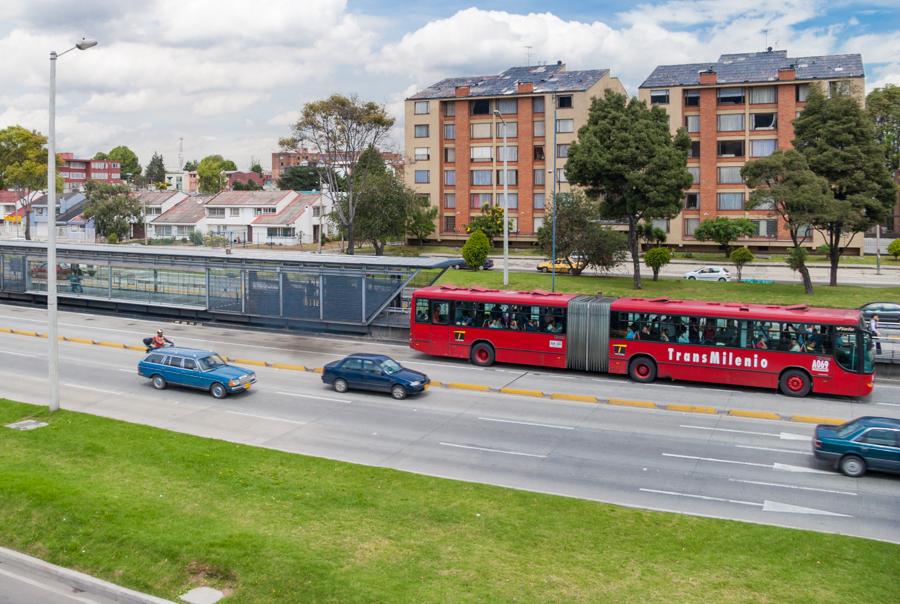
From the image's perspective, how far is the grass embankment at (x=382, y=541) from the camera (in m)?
11.8

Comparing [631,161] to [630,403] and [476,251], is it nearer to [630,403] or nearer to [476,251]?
[476,251]

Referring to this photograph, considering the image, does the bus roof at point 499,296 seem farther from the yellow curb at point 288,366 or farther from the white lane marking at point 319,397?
the white lane marking at point 319,397

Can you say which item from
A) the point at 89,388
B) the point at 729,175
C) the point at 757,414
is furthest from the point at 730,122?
the point at 89,388

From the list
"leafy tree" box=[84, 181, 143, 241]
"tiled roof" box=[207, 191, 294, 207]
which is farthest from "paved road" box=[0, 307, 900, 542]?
"leafy tree" box=[84, 181, 143, 241]

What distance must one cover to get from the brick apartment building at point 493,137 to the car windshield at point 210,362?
57185 millimetres

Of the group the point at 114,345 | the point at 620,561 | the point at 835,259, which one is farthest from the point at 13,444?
the point at 835,259

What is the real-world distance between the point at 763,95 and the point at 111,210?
74955mm

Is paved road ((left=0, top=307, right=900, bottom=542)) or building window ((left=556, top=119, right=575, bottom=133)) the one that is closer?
paved road ((left=0, top=307, right=900, bottom=542))

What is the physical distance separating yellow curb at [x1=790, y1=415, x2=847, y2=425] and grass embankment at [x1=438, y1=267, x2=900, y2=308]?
67.1ft

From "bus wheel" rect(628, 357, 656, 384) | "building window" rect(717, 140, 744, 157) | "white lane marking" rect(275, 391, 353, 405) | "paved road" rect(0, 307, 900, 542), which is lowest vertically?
"paved road" rect(0, 307, 900, 542)

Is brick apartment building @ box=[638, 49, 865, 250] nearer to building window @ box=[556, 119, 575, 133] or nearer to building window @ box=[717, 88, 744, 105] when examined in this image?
building window @ box=[717, 88, 744, 105]

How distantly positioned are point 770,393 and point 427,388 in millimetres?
11581

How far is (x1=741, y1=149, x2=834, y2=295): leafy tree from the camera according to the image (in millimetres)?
44125

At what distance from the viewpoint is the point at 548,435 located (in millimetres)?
21844
